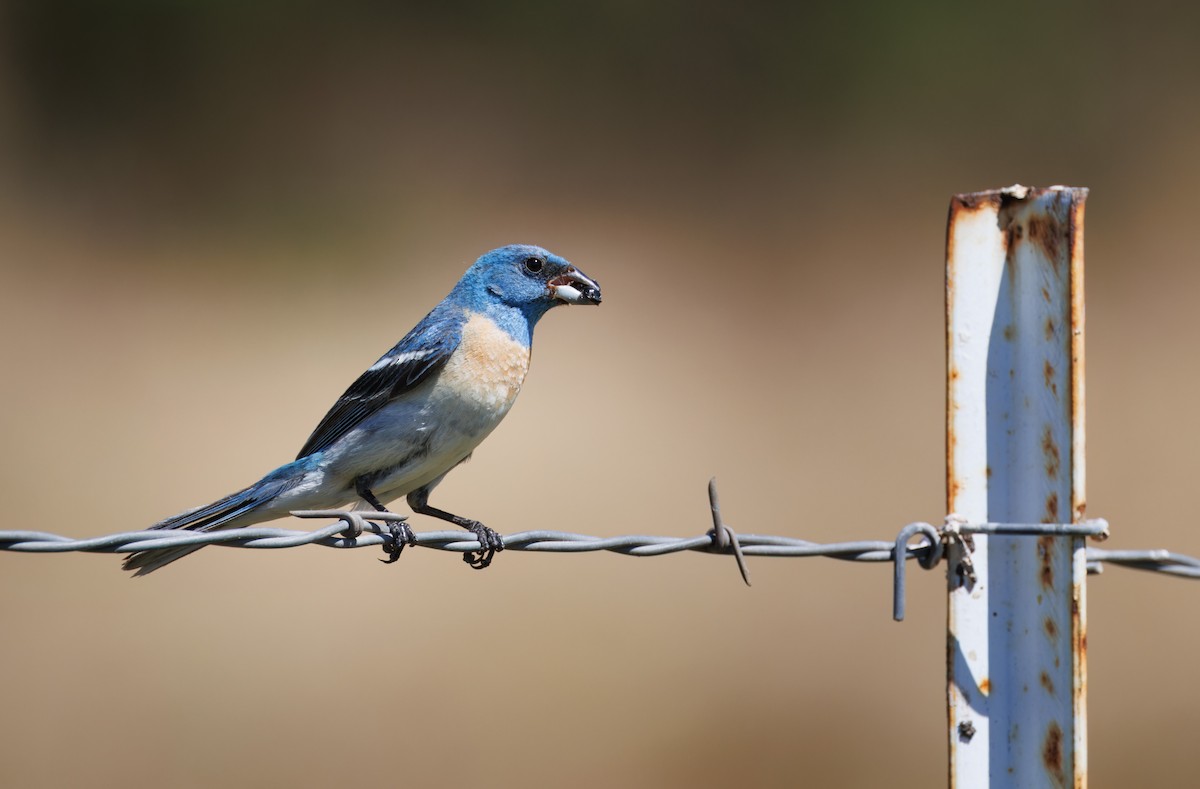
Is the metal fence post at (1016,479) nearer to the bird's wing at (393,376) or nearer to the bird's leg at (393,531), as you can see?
the bird's leg at (393,531)

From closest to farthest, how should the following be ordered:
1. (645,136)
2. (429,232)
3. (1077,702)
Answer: (1077,702) → (429,232) → (645,136)

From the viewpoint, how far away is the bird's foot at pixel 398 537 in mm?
2916

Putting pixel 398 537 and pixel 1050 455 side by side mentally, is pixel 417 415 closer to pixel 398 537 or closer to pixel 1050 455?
pixel 398 537

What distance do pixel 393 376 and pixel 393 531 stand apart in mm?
686

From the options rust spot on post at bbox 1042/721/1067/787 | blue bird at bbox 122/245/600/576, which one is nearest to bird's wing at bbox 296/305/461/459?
blue bird at bbox 122/245/600/576

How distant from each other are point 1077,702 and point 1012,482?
44 centimetres

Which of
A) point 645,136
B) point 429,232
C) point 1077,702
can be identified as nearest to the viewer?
point 1077,702

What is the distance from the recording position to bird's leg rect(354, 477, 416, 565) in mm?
3018

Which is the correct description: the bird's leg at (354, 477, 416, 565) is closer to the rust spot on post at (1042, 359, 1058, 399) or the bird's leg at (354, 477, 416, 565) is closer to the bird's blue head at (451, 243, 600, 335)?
the bird's blue head at (451, 243, 600, 335)

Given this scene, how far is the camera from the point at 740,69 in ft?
34.0

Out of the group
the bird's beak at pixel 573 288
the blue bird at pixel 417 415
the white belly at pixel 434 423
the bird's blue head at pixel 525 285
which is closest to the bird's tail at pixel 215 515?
the blue bird at pixel 417 415

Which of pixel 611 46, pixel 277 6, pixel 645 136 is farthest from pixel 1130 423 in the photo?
pixel 277 6

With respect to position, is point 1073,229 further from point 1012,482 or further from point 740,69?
point 740,69

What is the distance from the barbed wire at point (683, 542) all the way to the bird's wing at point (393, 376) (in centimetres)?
112
